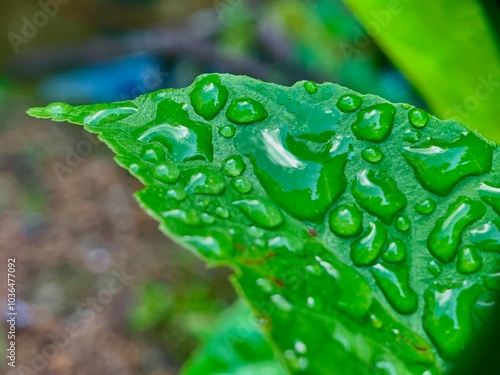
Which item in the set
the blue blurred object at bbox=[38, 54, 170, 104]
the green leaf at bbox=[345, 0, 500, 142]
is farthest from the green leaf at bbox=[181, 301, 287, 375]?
the blue blurred object at bbox=[38, 54, 170, 104]

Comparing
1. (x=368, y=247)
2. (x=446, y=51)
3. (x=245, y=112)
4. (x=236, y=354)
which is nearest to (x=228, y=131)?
(x=245, y=112)

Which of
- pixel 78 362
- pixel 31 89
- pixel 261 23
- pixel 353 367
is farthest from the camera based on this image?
pixel 31 89

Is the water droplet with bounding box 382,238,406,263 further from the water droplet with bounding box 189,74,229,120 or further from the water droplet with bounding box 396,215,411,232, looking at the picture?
the water droplet with bounding box 189,74,229,120

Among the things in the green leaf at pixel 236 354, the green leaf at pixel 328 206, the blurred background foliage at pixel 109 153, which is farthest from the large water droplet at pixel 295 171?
the blurred background foliage at pixel 109 153

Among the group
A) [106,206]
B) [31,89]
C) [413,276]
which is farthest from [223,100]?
[31,89]

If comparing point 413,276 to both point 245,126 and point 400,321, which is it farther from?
point 245,126

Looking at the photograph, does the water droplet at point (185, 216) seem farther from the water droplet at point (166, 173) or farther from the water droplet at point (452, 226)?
the water droplet at point (452, 226)
